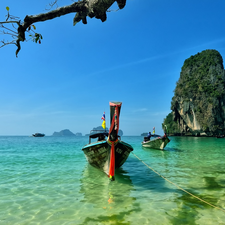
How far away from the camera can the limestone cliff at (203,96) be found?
219 ft

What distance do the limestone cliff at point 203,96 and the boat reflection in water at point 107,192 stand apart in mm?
66866

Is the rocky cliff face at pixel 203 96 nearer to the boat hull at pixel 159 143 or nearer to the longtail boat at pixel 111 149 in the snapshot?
the boat hull at pixel 159 143

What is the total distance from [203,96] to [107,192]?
238 feet

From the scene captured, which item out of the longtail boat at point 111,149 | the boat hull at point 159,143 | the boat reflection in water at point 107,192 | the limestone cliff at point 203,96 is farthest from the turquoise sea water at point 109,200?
the limestone cliff at point 203,96

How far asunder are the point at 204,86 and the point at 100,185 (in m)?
73.1

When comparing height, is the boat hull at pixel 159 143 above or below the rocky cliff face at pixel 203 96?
below

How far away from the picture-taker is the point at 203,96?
69125mm

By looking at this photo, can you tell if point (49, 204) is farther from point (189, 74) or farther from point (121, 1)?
Answer: point (189, 74)

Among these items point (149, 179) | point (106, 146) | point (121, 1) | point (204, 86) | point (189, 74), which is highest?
point (189, 74)

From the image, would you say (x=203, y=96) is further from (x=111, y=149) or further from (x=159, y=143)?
(x=111, y=149)

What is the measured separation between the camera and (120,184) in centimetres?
743

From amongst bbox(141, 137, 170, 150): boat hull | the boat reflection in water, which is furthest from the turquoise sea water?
bbox(141, 137, 170, 150): boat hull

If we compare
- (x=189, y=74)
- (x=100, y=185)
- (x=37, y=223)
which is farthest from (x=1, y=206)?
A: (x=189, y=74)

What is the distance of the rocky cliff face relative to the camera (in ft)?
219
